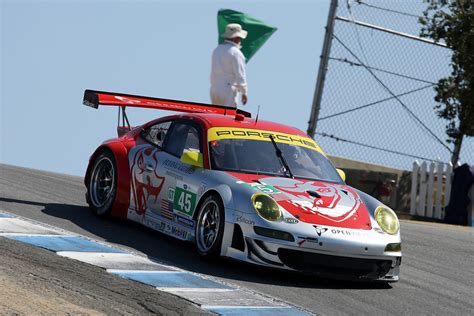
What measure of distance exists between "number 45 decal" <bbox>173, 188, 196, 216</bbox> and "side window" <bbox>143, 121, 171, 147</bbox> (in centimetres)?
96

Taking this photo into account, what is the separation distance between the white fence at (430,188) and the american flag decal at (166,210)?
29.5 feet

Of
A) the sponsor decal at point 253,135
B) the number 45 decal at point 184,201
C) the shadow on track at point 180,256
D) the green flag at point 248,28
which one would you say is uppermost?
the green flag at point 248,28

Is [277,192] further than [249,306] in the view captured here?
Yes

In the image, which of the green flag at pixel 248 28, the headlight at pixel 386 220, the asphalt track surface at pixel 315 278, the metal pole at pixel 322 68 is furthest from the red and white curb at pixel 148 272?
the green flag at pixel 248 28

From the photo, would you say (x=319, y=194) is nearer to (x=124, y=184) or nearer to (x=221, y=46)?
(x=124, y=184)

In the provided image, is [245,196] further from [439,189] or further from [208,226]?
[439,189]

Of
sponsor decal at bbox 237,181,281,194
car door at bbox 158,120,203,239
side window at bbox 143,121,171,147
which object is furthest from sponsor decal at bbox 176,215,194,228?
side window at bbox 143,121,171,147

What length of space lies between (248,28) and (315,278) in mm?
9885

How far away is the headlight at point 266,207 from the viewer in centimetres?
979

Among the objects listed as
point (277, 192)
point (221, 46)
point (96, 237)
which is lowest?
point (96, 237)

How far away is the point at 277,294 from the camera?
357 inches

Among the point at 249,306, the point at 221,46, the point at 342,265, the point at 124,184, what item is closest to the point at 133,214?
the point at 124,184

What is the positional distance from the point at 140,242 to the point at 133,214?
81 cm

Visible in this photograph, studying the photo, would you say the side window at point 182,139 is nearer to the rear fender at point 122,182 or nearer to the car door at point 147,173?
the car door at point 147,173
